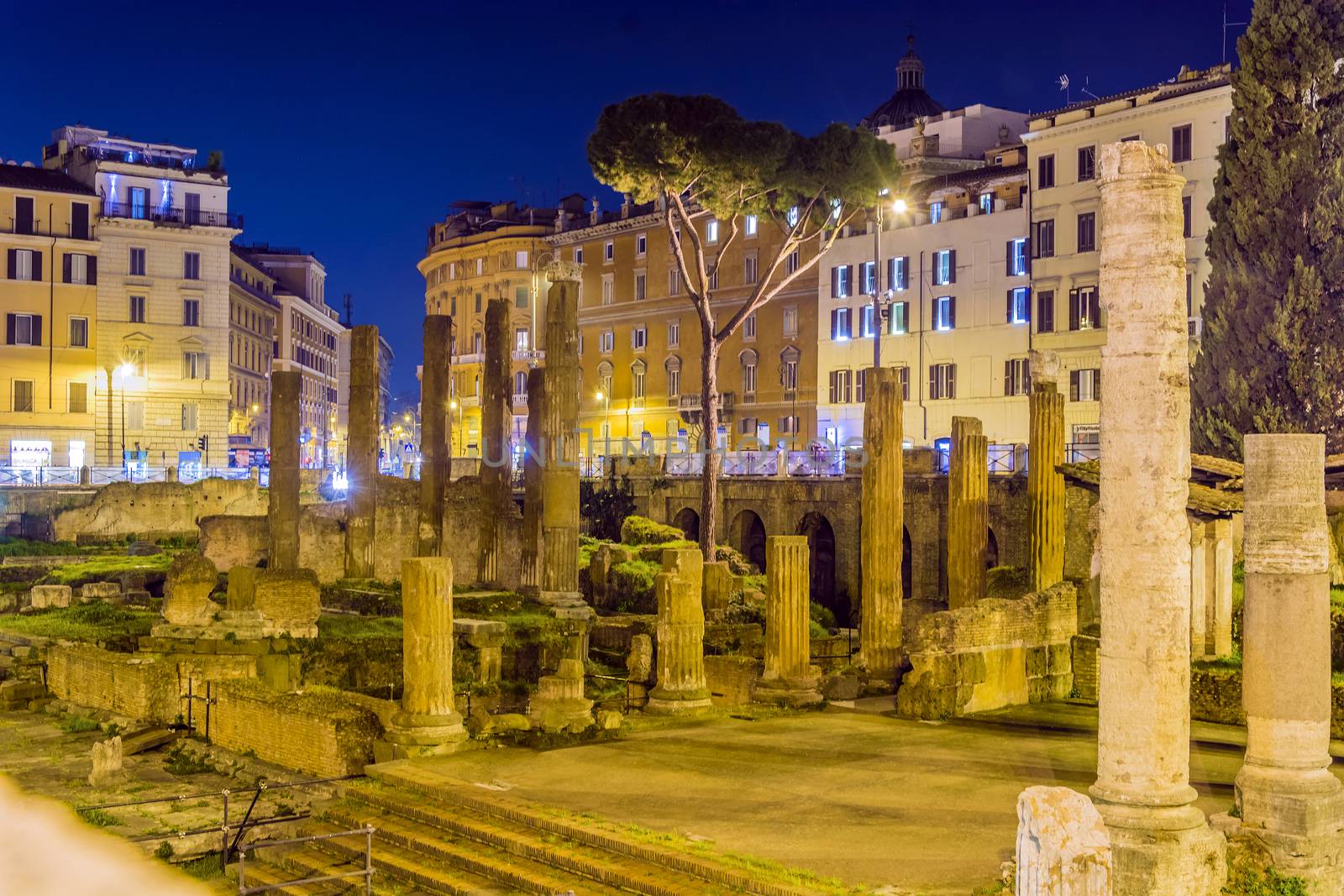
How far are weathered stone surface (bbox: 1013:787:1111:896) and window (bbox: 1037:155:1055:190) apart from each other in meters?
32.9

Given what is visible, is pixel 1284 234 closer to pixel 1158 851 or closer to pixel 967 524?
pixel 967 524

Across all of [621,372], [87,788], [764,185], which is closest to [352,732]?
[87,788]

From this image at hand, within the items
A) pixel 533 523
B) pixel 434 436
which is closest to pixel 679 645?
pixel 533 523

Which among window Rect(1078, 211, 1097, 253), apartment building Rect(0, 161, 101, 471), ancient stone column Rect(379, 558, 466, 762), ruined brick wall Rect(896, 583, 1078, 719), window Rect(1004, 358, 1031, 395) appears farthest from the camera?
apartment building Rect(0, 161, 101, 471)

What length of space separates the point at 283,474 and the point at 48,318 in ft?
85.9

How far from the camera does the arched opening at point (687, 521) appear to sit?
38.8m

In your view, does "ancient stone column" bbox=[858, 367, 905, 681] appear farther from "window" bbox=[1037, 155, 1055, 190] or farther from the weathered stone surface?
"window" bbox=[1037, 155, 1055, 190]

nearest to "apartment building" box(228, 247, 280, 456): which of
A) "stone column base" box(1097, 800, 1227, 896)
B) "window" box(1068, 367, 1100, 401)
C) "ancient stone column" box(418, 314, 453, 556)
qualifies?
"ancient stone column" box(418, 314, 453, 556)

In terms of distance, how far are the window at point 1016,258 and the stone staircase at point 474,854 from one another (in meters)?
30.3

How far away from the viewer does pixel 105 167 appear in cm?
4884

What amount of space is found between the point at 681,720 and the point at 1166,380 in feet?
26.3

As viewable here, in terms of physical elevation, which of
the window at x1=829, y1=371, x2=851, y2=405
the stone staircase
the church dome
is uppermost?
the church dome

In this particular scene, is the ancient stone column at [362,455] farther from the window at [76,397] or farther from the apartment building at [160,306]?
the window at [76,397]

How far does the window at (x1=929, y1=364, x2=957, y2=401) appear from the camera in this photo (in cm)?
4184
